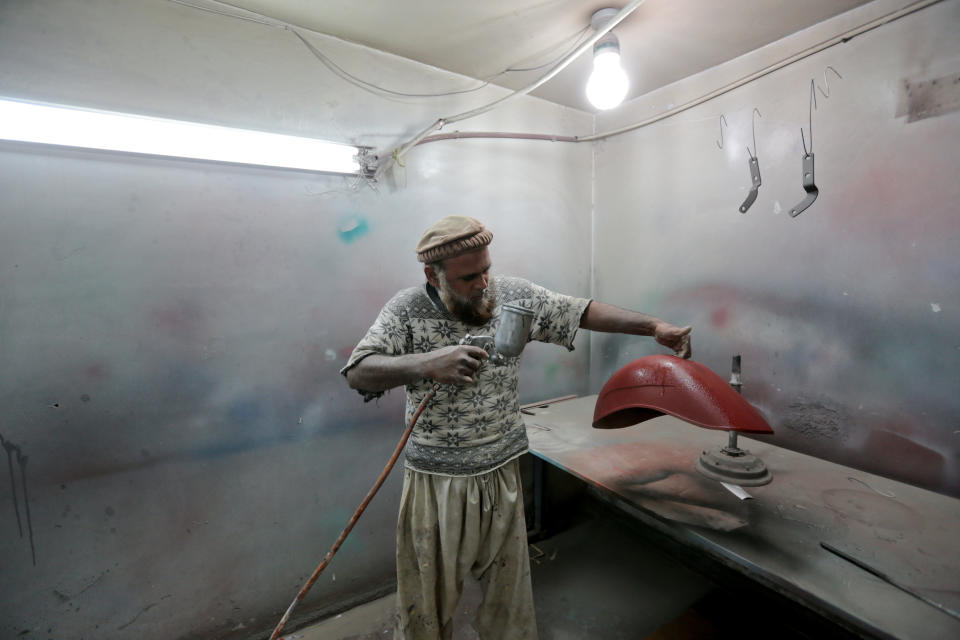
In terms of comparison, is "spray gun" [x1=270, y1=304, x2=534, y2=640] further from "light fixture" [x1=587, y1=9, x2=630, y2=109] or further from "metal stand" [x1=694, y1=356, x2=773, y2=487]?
"light fixture" [x1=587, y1=9, x2=630, y2=109]

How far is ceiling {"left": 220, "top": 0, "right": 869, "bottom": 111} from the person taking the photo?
5.39 ft

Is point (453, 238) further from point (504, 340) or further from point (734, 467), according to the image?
point (734, 467)

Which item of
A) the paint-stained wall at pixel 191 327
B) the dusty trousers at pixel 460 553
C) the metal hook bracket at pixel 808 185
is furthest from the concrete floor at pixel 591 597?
the metal hook bracket at pixel 808 185

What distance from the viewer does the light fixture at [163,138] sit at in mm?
1387

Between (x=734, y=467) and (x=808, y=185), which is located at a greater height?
(x=808, y=185)

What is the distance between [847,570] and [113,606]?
248 cm

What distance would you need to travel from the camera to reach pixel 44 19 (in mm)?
1417

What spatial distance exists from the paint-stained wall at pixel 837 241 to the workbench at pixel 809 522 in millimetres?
279

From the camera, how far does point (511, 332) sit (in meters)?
1.22

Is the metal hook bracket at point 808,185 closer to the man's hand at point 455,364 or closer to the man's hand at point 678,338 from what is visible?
the man's hand at point 678,338

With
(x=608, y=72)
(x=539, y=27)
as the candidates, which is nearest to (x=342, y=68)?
(x=539, y=27)

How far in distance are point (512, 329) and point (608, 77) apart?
4.28 feet

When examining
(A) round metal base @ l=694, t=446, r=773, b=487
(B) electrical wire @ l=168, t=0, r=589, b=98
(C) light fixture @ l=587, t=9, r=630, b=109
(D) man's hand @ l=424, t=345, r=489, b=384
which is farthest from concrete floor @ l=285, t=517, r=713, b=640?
(B) electrical wire @ l=168, t=0, r=589, b=98

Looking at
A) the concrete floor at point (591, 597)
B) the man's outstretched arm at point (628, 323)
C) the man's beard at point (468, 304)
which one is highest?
the man's beard at point (468, 304)
